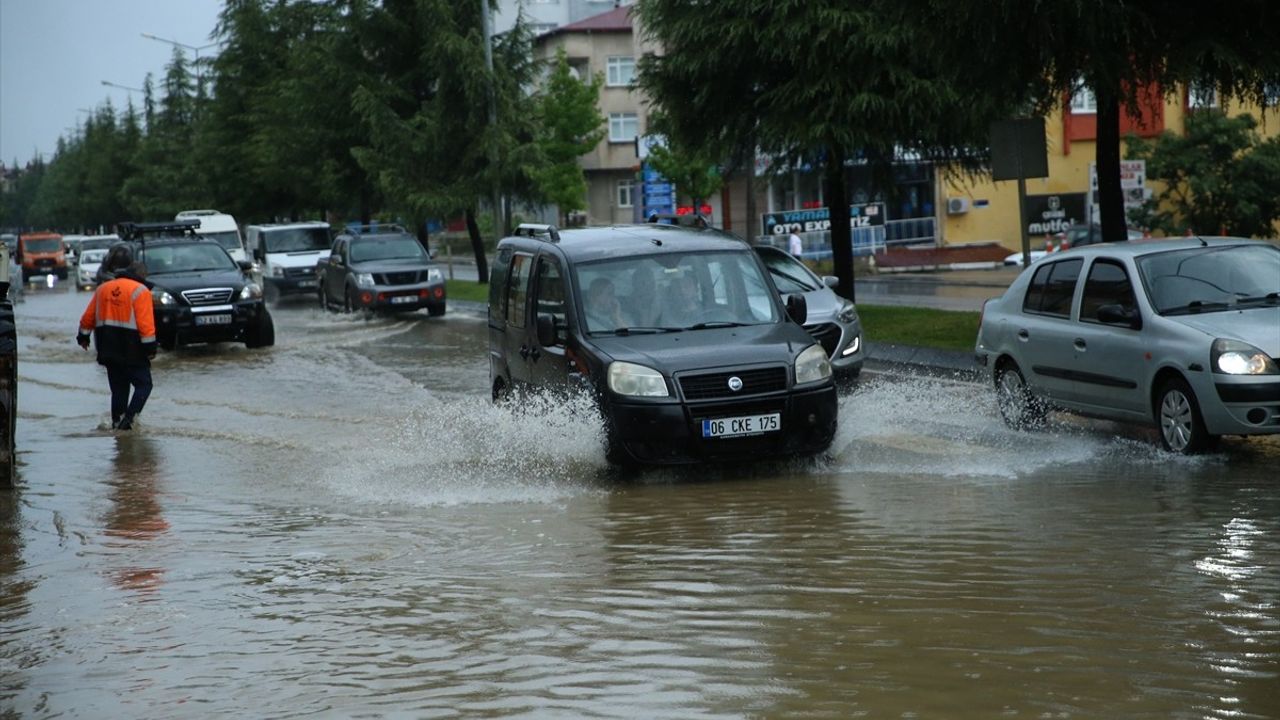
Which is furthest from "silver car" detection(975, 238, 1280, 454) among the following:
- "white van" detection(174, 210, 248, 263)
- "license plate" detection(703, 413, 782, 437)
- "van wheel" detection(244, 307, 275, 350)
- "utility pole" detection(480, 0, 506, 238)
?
"white van" detection(174, 210, 248, 263)

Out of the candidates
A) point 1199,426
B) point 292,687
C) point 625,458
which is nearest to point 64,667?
point 292,687

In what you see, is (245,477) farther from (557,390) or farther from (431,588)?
(431,588)

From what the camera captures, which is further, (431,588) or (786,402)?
(786,402)

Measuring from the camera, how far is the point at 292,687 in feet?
19.3

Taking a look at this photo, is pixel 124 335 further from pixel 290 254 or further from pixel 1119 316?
pixel 290 254

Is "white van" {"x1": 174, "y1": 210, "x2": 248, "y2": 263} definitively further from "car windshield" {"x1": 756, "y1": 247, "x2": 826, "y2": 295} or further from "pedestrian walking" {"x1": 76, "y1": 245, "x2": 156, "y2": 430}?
"pedestrian walking" {"x1": 76, "y1": 245, "x2": 156, "y2": 430}

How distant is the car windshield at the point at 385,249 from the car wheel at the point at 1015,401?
22138 millimetres

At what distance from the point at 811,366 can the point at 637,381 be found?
122cm

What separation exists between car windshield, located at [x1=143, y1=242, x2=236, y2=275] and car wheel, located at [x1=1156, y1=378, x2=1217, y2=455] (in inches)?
737

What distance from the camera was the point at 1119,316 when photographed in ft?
38.2

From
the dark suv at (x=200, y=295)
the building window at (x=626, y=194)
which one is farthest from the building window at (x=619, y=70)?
the dark suv at (x=200, y=295)

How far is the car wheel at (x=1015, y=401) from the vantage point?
12.9 meters

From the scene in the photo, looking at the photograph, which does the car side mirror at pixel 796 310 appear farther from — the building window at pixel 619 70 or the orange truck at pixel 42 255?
the building window at pixel 619 70

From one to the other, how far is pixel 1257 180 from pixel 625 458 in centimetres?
3865
